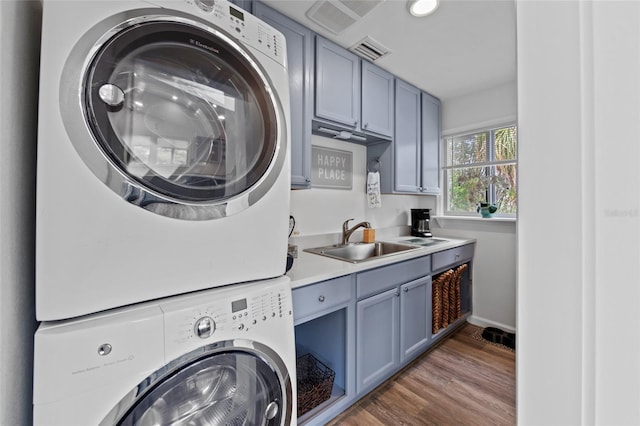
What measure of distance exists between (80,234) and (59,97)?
319mm

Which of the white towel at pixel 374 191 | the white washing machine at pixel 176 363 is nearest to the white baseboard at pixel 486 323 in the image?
the white towel at pixel 374 191

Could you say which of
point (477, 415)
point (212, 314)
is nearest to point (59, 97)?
point (212, 314)

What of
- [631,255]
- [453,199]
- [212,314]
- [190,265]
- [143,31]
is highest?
[143,31]

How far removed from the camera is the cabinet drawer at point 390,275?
62.8 inches

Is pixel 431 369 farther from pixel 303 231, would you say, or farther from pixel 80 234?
→ pixel 80 234

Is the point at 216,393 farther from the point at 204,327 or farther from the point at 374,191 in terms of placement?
the point at 374,191

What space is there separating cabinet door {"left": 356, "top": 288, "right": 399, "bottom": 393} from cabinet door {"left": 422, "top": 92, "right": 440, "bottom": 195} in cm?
141

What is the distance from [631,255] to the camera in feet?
0.68

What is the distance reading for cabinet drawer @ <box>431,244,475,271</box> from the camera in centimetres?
222

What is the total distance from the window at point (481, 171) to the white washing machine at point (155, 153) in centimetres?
254

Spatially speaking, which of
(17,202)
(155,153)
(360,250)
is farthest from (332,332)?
(17,202)

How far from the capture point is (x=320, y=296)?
137 cm

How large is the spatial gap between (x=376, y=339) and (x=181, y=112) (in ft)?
5.29

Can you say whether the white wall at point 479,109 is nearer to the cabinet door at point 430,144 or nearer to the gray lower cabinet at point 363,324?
the cabinet door at point 430,144
